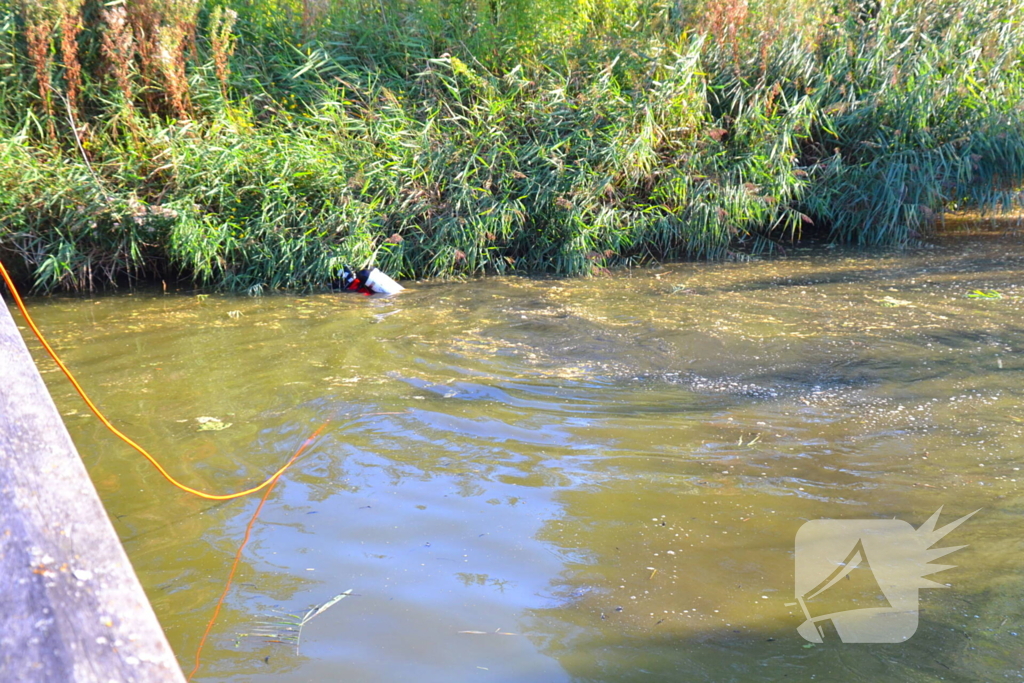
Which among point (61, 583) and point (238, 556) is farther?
point (238, 556)

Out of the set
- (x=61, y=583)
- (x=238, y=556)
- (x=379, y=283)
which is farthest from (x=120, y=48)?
(x=61, y=583)

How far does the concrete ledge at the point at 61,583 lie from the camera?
3.26 feet

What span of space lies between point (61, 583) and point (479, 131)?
21.7 ft

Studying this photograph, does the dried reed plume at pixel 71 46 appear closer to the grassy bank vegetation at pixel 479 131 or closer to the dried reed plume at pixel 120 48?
the grassy bank vegetation at pixel 479 131

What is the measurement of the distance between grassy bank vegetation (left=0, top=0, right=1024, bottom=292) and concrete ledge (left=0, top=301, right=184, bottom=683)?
5403mm

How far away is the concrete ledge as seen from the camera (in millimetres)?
994

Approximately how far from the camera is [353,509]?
298cm

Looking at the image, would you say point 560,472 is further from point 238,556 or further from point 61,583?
point 61,583

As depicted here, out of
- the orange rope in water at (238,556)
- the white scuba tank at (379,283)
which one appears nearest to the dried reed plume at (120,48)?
the white scuba tank at (379,283)

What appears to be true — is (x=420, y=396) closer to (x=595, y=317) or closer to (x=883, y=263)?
(x=595, y=317)

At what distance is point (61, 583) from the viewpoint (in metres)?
1.09

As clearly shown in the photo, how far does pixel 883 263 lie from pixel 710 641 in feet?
19.2

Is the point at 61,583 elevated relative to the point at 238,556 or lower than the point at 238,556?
elevated

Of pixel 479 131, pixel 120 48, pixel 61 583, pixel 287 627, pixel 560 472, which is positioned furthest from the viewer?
pixel 479 131
